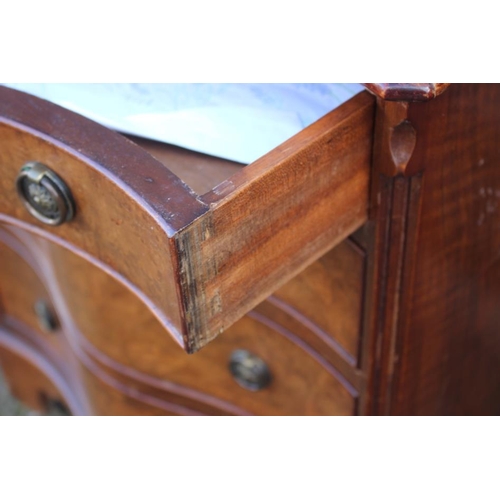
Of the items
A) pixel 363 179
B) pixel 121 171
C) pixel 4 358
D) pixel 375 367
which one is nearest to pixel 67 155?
pixel 121 171

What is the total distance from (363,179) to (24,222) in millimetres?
191

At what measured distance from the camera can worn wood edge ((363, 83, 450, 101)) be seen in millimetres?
350

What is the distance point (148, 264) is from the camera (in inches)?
14.2

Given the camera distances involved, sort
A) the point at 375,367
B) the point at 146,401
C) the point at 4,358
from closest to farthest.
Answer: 1. the point at 375,367
2. the point at 146,401
3. the point at 4,358

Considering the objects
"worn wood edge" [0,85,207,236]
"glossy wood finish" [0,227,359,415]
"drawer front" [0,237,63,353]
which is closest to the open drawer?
"worn wood edge" [0,85,207,236]

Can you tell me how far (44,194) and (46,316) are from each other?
462mm

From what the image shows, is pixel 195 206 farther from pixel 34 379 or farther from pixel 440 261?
pixel 34 379

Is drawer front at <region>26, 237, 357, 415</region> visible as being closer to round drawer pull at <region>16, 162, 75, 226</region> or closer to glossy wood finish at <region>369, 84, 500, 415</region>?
glossy wood finish at <region>369, 84, 500, 415</region>

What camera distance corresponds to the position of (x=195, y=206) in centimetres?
33

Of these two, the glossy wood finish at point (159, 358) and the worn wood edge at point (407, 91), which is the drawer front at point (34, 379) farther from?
the worn wood edge at point (407, 91)

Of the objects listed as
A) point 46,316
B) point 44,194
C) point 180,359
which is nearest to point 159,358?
point 180,359

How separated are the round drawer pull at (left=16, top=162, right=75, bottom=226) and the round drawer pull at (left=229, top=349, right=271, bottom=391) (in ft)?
0.85

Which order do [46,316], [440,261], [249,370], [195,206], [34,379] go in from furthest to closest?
1. [34,379]
2. [46,316]
3. [249,370]
4. [440,261]
5. [195,206]

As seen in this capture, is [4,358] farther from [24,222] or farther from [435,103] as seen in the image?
[435,103]
